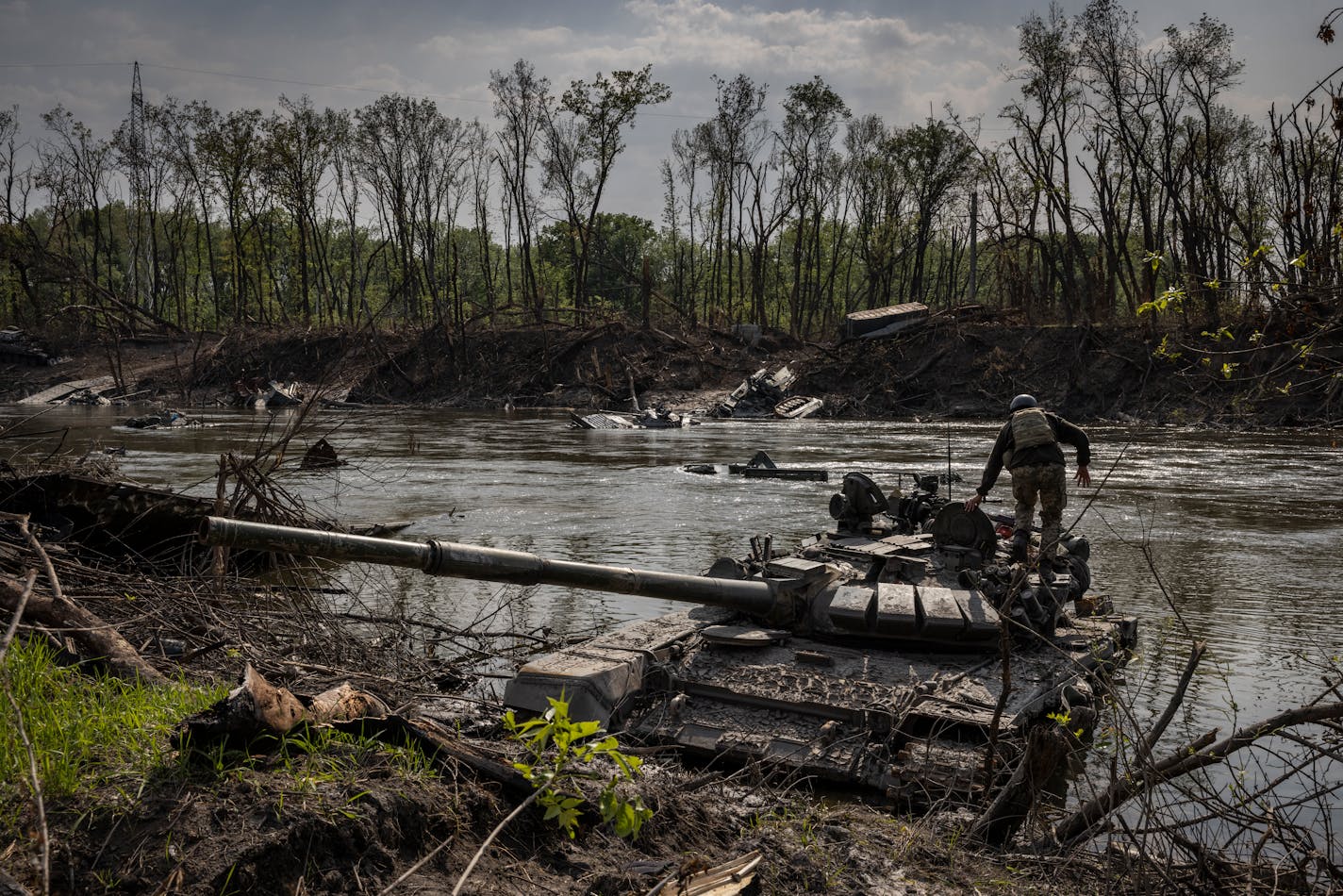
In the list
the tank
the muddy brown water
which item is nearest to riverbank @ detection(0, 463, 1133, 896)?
the tank

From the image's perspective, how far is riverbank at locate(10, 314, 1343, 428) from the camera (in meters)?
36.0

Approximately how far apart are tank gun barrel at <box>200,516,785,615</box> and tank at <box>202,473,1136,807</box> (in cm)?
1

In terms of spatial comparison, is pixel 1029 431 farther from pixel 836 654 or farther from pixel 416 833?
pixel 416 833

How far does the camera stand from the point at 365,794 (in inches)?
163

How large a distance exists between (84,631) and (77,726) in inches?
71.4

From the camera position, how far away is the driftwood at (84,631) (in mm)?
5941

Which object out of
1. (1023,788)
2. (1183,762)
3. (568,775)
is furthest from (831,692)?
(568,775)

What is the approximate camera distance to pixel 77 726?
14.6ft

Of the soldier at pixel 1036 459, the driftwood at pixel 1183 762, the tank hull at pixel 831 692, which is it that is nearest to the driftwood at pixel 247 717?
the tank hull at pixel 831 692

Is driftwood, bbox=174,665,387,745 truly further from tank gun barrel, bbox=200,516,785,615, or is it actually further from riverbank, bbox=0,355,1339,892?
tank gun barrel, bbox=200,516,785,615

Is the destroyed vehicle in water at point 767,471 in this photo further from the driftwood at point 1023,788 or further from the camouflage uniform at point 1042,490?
→ the driftwood at point 1023,788

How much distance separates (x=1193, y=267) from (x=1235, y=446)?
1271 centimetres

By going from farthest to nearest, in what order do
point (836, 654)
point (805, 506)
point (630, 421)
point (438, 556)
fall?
point (630, 421) < point (805, 506) < point (836, 654) < point (438, 556)

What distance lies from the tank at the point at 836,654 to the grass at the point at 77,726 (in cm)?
83
